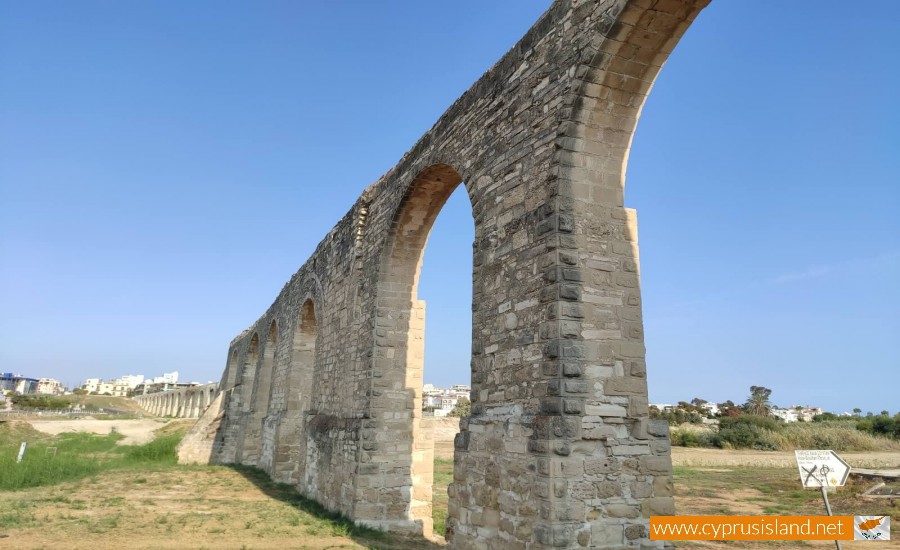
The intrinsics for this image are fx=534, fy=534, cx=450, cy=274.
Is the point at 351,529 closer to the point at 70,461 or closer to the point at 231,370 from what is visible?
the point at 70,461

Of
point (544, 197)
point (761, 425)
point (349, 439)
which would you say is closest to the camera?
point (544, 197)

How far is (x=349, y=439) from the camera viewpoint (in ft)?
29.0

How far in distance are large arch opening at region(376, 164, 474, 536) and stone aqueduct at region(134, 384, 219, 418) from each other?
33.7 metres

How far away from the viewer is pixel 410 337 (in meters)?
9.03

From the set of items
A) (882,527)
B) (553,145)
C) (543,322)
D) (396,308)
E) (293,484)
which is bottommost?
(293,484)

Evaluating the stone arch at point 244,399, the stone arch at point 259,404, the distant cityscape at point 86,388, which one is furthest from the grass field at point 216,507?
the distant cityscape at point 86,388

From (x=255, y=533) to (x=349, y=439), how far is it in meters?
1.89

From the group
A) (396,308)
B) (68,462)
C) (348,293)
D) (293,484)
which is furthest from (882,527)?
(68,462)

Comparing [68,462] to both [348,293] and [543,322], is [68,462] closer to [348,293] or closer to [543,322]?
[348,293]

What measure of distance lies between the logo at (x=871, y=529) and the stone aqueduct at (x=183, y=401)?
3930cm

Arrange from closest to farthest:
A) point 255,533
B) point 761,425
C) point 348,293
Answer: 1. point 255,533
2. point 348,293
3. point 761,425

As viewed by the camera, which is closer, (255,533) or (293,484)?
(255,533)

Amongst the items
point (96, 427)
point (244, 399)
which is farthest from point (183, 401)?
point (244, 399)

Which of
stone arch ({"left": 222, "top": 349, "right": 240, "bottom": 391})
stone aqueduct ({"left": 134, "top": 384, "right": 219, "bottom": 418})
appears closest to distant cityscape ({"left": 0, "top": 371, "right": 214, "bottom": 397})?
stone aqueduct ({"left": 134, "top": 384, "right": 219, "bottom": 418})
